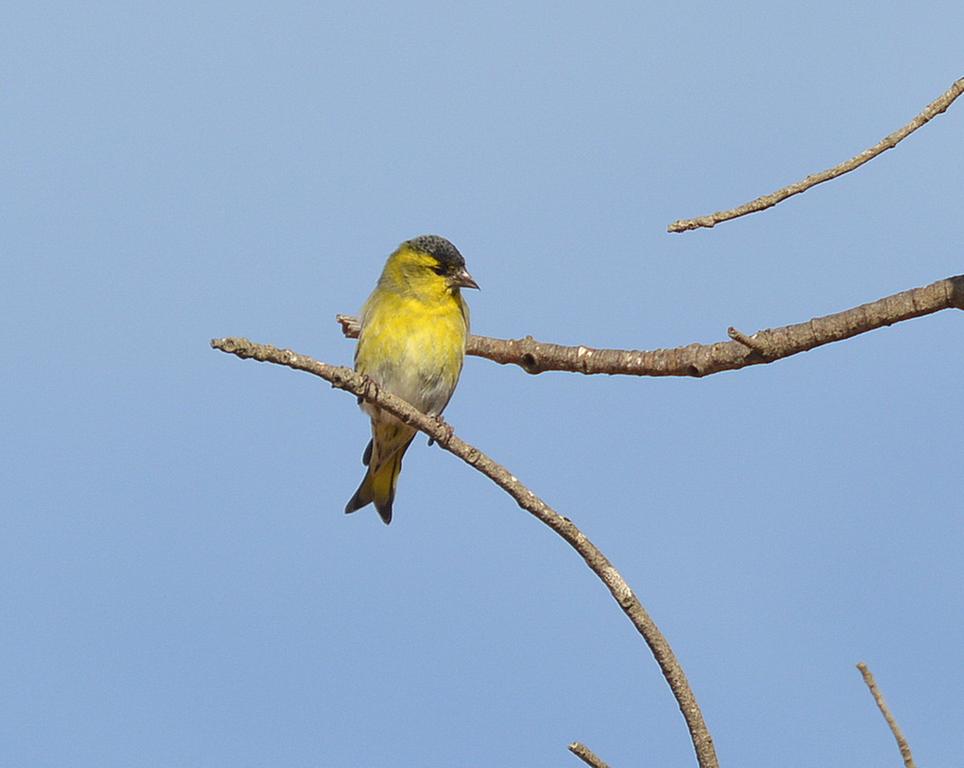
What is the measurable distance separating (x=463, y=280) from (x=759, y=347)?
2.46 metres

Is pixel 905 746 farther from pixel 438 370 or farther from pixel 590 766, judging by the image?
pixel 438 370

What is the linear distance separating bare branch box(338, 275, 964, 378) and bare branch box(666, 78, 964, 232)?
0.43m

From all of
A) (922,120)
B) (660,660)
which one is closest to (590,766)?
(660,660)

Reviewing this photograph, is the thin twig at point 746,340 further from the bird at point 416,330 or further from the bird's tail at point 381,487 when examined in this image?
the bird's tail at point 381,487

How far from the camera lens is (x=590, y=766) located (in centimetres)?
302

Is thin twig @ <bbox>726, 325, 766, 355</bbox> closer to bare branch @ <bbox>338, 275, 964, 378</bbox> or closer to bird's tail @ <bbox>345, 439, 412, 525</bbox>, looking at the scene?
bare branch @ <bbox>338, 275, 964, 378</bbox>

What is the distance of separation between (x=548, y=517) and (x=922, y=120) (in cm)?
167

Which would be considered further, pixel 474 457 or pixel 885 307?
pixel 885 307

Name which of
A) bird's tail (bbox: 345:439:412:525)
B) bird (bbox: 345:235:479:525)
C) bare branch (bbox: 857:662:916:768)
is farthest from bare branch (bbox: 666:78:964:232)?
bird's tail (bbox: 345:439:412:525)

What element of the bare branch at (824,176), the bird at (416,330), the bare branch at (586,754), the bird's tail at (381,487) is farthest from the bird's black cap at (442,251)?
the bare branch at (586,754)

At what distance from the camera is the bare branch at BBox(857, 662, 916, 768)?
8.78 feet

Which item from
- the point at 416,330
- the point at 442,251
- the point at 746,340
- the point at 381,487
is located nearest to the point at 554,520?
the point at 746,340

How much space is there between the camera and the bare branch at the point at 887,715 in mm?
2676

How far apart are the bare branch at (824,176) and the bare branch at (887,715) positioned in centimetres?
150
